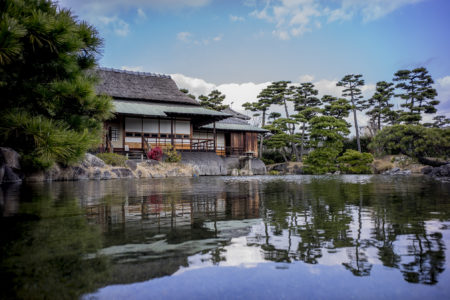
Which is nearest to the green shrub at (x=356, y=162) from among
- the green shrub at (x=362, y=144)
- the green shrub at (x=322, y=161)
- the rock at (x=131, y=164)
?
the green shrub at (x=322, y=161)

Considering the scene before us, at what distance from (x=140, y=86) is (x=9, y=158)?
1566cm

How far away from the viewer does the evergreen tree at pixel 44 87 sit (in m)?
3.95

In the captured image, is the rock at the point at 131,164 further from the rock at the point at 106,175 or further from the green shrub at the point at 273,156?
the green shrub at the point at 273,156

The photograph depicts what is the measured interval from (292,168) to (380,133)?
8.70 m

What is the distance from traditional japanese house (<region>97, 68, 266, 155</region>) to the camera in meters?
18.5

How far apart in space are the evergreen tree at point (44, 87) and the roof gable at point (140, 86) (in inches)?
617

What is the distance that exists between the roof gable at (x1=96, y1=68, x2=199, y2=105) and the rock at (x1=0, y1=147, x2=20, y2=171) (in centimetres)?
1295

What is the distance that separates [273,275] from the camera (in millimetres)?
936

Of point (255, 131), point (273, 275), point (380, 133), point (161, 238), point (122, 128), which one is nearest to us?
point (273, 275)

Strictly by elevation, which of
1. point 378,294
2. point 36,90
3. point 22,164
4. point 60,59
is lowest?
point 378,294

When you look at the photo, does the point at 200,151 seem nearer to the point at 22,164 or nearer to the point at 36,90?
the point at 22,164

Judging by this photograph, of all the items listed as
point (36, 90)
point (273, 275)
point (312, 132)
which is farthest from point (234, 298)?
point (312, 132)

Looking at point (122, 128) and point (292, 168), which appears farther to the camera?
point (292, 168)

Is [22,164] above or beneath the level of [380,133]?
beneath
